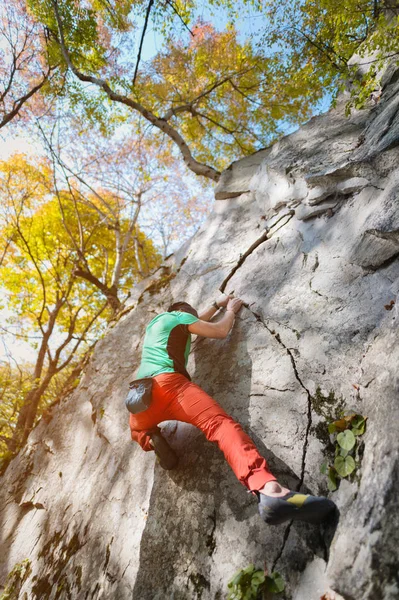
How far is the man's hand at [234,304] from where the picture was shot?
409cm

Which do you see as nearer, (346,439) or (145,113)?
(346,439)

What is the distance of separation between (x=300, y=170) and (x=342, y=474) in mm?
4164

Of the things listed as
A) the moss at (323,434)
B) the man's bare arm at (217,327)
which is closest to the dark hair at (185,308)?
the man's bare arm at (217,327)

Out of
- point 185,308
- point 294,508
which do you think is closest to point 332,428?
point 294,508

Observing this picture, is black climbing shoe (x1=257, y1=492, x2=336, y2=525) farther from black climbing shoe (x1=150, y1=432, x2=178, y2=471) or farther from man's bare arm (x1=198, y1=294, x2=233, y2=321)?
man's bare arm (x1=198, y1=294, x2=233, y2=321)

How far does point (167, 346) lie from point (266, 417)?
1.25 meters

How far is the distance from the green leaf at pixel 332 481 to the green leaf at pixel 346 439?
21cm

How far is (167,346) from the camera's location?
3.41m

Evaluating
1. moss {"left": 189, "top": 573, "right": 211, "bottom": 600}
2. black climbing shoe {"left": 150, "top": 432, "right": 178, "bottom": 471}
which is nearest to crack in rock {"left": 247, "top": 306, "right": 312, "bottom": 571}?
moss {"left": 189, "top": 573, "right": 211, "bottom": 600}

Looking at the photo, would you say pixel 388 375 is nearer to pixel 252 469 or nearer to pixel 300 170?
pixel 252 469

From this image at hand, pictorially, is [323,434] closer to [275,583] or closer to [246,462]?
[246,462]

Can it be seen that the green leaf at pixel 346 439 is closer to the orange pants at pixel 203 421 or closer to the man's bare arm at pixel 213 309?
the orange pants at pixel 203 421

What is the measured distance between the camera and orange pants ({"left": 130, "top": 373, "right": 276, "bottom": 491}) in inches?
93.9

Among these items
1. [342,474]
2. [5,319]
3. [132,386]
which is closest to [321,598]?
[342,474]
